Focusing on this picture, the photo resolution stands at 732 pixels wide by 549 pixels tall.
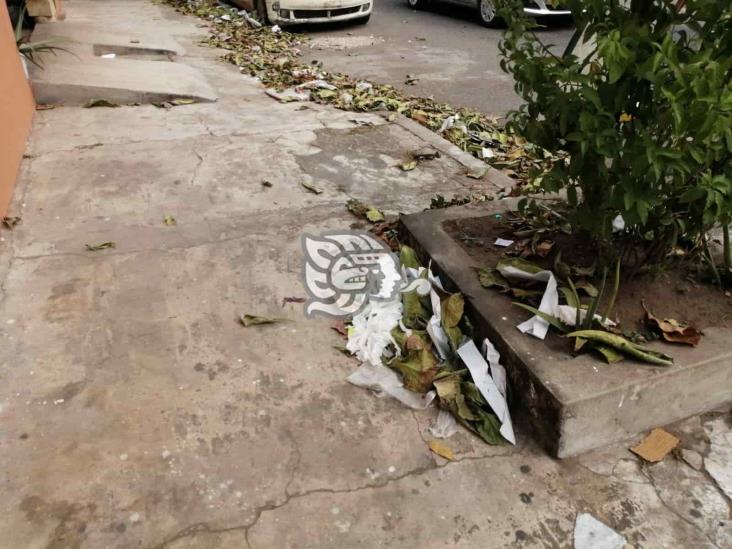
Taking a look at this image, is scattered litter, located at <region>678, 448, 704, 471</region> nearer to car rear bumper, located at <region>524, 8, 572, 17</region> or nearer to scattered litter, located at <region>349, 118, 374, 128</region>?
scattered litter, located at <region>349, 118, 374, 128</region>

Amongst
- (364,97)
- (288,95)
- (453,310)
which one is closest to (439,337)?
(453,310)

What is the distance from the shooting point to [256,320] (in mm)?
2686

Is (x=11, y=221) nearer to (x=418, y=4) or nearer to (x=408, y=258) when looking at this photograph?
(x=408, y=258)

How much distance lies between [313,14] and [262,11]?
2.69 ft

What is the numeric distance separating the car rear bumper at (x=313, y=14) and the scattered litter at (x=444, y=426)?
833 cm

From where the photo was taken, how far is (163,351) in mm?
2488

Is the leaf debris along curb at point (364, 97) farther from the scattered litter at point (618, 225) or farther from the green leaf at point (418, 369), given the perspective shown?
the green leaf at point (418, 369)

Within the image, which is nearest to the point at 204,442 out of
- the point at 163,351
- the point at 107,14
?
the point at 163,351

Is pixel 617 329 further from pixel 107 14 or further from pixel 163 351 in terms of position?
pixel 107 14

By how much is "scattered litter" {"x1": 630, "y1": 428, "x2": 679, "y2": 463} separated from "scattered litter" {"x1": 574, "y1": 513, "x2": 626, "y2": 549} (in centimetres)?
36

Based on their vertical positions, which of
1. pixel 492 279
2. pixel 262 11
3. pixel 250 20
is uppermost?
pixel 492 279

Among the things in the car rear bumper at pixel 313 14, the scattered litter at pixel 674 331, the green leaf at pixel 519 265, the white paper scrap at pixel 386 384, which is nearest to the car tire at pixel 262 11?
the car rear bumper at pixel 313 14

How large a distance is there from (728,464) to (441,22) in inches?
396

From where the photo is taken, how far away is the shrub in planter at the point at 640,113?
1.84 meters
